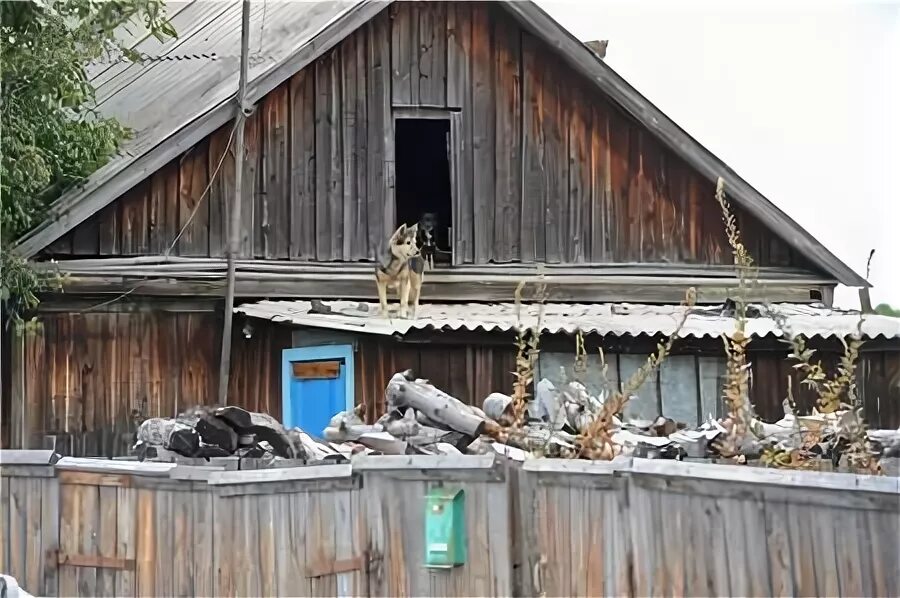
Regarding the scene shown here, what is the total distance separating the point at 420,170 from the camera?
44.7 feet

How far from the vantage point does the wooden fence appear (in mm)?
4785

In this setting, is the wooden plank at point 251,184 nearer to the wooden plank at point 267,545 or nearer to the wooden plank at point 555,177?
the wooden plank at point 555,177

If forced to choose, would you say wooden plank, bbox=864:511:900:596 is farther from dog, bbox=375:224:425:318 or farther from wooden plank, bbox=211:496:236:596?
dog, bbox=375:224:425:318

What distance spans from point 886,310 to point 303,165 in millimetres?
5381

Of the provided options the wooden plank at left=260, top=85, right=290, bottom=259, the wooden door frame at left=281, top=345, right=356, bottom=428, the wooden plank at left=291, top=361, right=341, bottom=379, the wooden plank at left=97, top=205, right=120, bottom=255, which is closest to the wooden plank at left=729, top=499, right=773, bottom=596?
the wooden door frame at left=281, top=345, right=356, bottom=428

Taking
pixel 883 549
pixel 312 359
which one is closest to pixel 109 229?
pixel 312 359

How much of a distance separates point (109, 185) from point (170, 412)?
2.09 meters

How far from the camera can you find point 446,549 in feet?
17.4

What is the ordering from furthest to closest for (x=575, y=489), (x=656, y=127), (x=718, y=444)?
(x=656, y=127) < (x=718, y=444) < (x=575, y=489)

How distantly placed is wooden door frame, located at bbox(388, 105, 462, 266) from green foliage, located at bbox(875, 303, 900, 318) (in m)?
3.85

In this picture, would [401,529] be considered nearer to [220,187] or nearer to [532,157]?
[220,187]

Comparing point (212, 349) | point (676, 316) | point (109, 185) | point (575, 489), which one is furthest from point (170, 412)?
point (575, 489)

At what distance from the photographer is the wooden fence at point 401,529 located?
479cm

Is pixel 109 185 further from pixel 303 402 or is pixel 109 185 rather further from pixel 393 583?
pixel 393 583
